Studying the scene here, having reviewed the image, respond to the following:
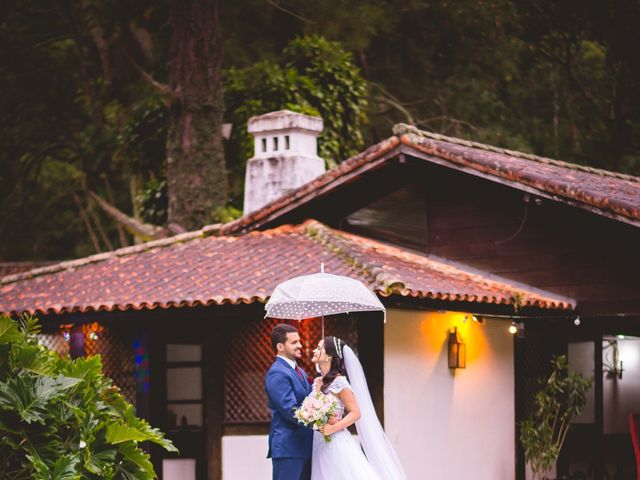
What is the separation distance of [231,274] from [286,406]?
3.76m

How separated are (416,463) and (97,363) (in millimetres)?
5039

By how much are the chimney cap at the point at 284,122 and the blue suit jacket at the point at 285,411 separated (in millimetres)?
7369

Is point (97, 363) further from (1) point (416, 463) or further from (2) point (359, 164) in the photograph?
(2) point (359, 164)

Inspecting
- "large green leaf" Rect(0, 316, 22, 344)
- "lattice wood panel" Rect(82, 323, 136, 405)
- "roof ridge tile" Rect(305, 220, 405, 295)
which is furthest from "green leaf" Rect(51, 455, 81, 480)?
"lattice wood panel" Rect(82, 323, 136, 405)

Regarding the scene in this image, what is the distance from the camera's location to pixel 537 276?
543 inches

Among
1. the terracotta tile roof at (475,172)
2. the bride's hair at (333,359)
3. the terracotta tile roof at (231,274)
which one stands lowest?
the bride's hair at (333,359)

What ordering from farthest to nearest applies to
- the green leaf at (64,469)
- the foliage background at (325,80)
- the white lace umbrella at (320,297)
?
1. the foliage background at (325,80)
2. the white lace umbrella at (320,297)
3. the green leaf at (64,469)

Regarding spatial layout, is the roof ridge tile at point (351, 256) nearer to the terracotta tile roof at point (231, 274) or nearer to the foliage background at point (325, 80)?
the terracotta tile roof at point (231, 274)

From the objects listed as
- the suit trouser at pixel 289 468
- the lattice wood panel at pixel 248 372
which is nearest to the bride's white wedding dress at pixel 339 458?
the suit trouser at pixel 289 468

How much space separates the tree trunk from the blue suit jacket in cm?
1007

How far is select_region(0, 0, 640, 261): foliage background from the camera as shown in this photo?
22.3 m

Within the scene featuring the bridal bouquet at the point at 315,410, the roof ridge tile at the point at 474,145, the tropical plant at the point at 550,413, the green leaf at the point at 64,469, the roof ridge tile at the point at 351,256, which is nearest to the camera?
the green leaf at the point at 64,469

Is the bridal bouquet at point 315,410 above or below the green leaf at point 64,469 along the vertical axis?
above

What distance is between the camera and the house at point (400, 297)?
12.7 meters
